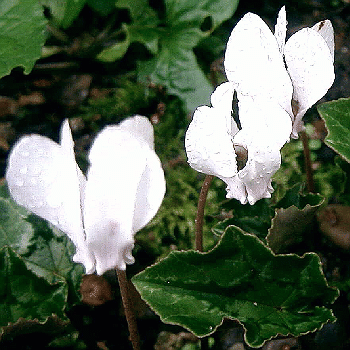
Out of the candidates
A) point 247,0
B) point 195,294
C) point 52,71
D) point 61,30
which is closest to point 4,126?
point 52,71

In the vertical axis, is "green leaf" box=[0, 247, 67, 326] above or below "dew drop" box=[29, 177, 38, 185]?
below

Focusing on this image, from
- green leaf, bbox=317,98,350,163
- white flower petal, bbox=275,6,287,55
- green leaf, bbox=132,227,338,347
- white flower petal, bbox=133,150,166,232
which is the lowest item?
green leaf, bbox=132,227,338,347

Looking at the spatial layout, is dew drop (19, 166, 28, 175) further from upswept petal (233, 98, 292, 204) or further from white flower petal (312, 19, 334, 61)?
white flower petal (312, 19, 334, 61)

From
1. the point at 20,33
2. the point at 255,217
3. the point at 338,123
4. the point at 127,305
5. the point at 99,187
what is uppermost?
the point at 99,187

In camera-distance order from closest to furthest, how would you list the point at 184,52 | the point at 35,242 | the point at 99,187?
the point at 99,187 < the point at 35,242 < the point at 184,52

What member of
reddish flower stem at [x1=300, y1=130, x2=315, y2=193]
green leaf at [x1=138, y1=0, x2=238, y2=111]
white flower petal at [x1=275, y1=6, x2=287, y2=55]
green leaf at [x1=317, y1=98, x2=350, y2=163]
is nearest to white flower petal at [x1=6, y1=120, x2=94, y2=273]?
white flower petal at [x1=275, y1=6, x2=287, y2=55]

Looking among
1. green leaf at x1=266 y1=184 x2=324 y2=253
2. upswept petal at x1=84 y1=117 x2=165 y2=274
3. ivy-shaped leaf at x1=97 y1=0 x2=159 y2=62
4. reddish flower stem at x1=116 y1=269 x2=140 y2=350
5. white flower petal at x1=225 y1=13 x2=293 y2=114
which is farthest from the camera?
ivy-shaped leaf at x1=97 y1=0 x2=159 y2=62

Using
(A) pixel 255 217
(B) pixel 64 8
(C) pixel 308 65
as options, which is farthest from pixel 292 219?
(B) pixel 64 8

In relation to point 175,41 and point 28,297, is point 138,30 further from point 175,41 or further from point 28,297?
point 28,297
